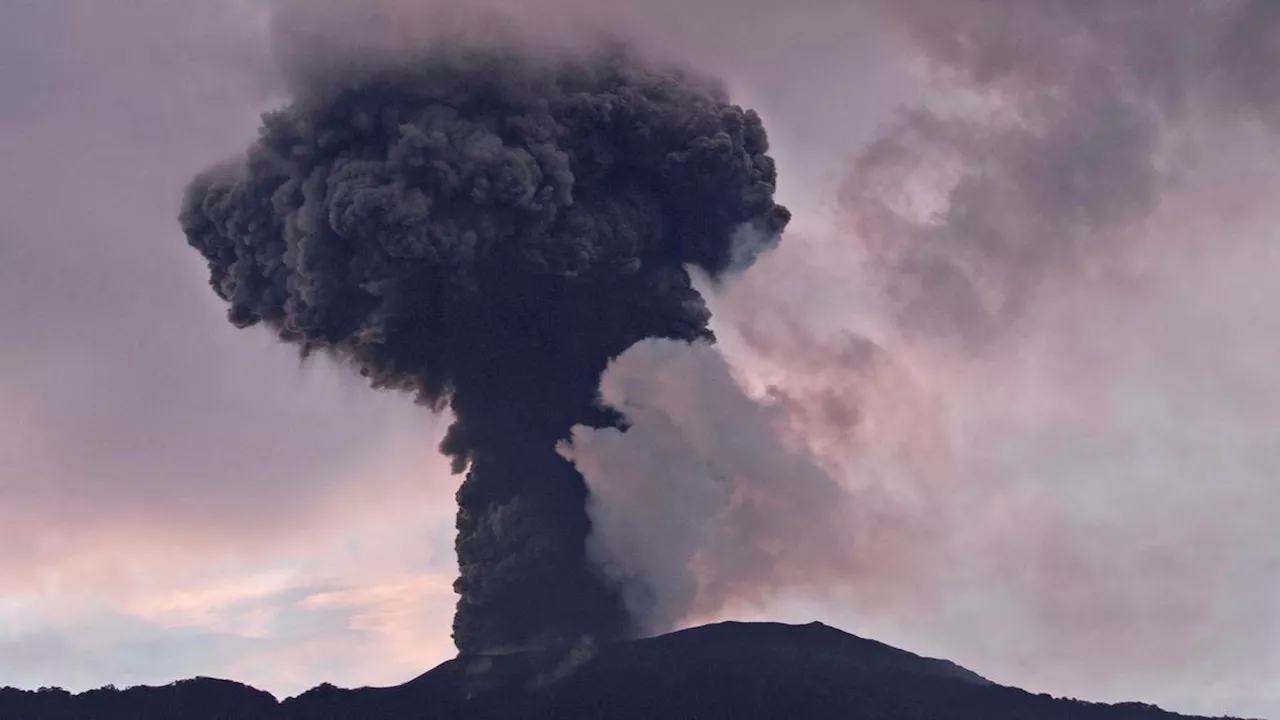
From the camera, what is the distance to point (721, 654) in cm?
5975

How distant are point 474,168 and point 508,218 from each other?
2782 millimetres

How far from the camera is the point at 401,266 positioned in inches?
1871

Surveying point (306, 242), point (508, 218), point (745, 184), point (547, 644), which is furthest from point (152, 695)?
point (745, 184)

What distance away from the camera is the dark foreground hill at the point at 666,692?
174 feet

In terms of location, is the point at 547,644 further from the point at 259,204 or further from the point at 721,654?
the point at 259,204

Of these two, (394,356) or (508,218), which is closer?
(508,218)

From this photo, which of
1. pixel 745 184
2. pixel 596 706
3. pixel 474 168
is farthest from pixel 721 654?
pixel 474 168

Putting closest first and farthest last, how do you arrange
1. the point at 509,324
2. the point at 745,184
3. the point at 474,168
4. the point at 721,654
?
the point at 474,168, the point at 509,324, the point at 745,184, the point at 721,654

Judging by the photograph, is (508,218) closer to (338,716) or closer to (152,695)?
(338,716)

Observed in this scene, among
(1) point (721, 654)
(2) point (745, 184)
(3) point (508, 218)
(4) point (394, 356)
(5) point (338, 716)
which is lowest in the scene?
(5) point (338, 716)

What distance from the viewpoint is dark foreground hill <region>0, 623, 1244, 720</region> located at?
5312 centimetres

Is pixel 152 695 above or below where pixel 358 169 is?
below

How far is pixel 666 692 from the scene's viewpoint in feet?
181

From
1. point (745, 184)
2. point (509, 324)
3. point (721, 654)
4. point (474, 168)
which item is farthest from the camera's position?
point (721, 654)
